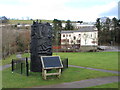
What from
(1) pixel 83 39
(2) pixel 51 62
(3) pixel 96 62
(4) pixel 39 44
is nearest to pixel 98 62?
(3) pixel 96 62

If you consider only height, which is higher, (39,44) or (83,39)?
(39,44)

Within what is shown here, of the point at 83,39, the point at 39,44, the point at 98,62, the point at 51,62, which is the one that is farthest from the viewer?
the point at 83,39

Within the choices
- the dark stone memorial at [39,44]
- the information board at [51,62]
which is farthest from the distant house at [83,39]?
the information board at [51,62]

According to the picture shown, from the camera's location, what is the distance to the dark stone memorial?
16.0 meters

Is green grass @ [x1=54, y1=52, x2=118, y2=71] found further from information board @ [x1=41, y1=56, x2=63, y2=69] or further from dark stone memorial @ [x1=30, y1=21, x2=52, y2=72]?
information board @ [x1=41, y1=56, x2=63, y2=69]

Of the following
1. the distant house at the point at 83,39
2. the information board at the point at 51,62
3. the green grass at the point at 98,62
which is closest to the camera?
the information board at the point at 51,62

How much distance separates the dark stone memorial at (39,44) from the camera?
16.0m

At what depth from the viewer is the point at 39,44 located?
53.0ft

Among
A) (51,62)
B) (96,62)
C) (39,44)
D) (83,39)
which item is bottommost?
(96,62)

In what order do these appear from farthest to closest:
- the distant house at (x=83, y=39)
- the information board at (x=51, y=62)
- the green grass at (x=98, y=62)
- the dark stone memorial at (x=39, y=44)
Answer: the distant house at (x=83, y=39), the green grass at (x=98, y=62), the dark stone memorial at (x=39, y=44), the information board at (x=51, y=62)

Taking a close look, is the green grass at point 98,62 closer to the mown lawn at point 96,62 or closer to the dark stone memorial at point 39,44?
the mown lawn at point 96,62

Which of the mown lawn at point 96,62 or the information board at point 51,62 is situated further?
the mown lawn at point 96,62

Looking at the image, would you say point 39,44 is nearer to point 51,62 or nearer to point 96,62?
point 51,62

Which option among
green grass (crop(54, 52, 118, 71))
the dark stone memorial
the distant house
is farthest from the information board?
the distant house
